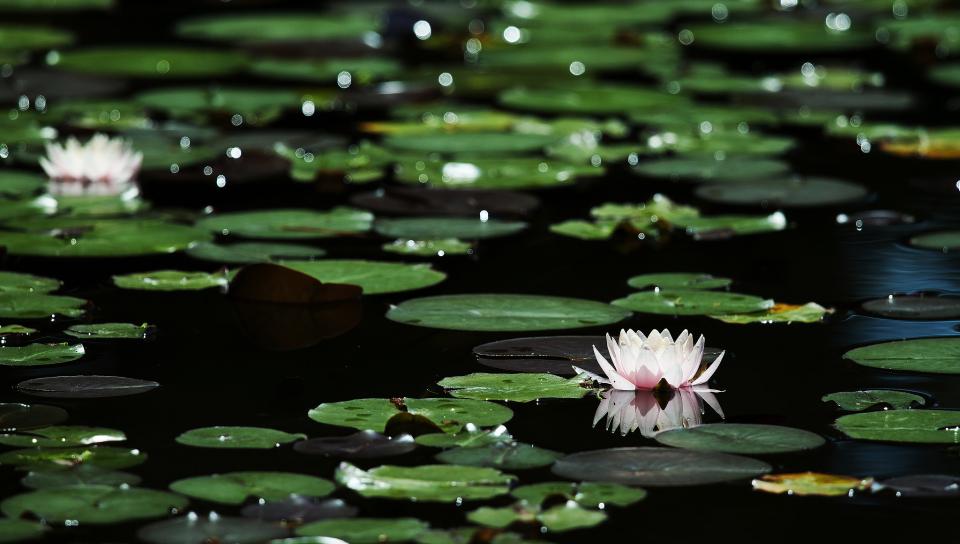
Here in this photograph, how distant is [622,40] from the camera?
7.48 meters

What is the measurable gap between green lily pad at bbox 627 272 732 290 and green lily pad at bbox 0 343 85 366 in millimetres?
1237

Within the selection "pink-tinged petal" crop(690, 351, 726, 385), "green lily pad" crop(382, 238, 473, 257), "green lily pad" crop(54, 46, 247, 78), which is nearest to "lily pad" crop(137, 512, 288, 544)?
"pink-tinged petal" crop(690, 351, 726, 385)

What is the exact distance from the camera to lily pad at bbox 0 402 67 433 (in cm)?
280

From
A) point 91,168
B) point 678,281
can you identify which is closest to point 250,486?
point 678,281

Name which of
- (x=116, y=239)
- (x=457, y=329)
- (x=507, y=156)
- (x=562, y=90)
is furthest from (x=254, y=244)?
(x=562, y=90)

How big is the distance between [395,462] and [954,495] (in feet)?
2.74

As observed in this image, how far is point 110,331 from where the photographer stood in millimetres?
3395

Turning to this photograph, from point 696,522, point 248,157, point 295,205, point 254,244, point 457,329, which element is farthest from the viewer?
point 248,157

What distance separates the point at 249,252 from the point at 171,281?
310 mm

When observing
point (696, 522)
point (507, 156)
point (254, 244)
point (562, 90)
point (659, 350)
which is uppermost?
point (562, 90)

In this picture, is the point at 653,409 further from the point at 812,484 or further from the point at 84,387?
the point at 84,387

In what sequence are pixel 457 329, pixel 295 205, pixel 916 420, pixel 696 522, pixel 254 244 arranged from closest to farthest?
pixel 696 522
pixel 916 420
pixel 457 329
pixel 254 244
pixel 295 205

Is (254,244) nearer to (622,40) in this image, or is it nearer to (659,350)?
(659,350)

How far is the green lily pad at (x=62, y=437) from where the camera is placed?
2.71m
